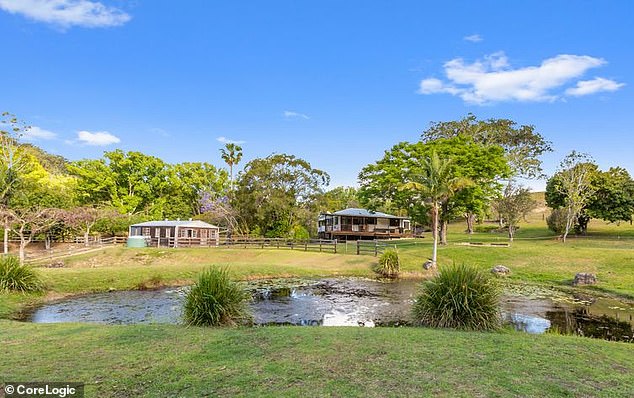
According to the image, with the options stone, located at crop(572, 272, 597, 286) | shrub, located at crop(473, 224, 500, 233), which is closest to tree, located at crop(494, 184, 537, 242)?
shrub, located at crop(473, 224, 500, 233)

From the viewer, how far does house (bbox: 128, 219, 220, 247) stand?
34656 mm

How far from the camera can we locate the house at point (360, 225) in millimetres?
45750

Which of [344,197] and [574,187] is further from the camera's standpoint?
[344,197]

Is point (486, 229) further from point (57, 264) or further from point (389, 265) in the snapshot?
point (57, 264)

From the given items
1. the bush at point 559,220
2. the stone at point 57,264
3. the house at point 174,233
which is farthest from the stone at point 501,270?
the stone at point 57,264

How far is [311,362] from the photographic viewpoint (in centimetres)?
614

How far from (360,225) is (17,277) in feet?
119

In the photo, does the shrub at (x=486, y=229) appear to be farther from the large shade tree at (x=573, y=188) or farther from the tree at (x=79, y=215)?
the tree at (x=79, y=215)

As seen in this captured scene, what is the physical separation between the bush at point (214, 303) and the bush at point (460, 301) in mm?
4907

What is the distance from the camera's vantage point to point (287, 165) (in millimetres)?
39781

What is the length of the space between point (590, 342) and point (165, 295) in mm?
14645

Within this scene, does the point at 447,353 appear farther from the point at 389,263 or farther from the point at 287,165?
the point at 287,165

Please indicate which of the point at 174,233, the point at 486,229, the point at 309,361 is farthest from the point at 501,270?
the point at 486,229

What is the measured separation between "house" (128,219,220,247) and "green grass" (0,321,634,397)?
2652 centimetres
